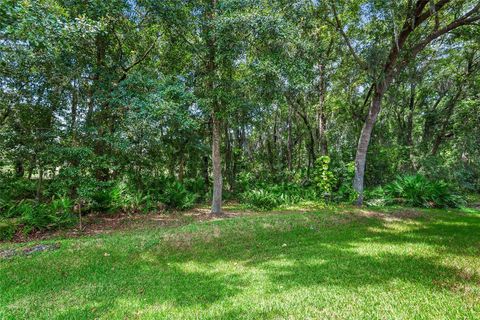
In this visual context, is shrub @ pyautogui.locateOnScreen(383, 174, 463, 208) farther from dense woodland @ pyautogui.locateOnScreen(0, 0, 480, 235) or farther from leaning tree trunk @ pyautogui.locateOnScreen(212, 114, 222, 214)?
leaning tree trunk @ pyautogui.locateOnScreen(212, 114, 222, 214)

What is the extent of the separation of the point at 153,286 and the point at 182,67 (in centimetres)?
692

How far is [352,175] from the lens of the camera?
8578 mm

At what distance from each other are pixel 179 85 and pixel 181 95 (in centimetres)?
34

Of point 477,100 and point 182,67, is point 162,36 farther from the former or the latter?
point 477,100

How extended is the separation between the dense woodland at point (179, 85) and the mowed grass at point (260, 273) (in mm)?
2227

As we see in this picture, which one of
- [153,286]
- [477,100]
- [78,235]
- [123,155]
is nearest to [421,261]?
[153,286]

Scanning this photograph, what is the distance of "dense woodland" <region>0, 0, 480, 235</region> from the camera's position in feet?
Answer: 19.1

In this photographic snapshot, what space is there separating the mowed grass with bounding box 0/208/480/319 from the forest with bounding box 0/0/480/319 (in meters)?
0.10

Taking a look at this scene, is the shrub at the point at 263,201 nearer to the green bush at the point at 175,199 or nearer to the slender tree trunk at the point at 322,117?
the green bush at the point at 175,199

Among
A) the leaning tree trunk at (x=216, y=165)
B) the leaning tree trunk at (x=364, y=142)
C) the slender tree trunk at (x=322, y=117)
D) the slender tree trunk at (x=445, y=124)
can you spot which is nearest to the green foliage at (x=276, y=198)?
the leaning tree trunk at (x=364, y=142)

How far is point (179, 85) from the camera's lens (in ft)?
20.9

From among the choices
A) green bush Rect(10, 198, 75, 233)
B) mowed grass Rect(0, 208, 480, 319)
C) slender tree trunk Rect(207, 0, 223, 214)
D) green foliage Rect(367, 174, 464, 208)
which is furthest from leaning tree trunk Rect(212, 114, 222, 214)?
green foliage Rect(367, 174, 464, 208)

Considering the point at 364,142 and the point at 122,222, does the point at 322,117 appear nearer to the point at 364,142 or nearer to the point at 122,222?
the point at 364,142

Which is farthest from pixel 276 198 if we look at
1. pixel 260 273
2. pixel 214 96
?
pixel 260 273
